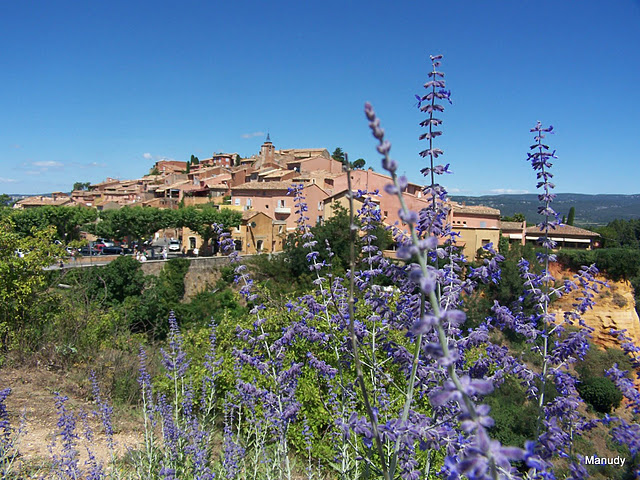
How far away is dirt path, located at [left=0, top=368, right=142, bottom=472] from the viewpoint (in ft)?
18.5

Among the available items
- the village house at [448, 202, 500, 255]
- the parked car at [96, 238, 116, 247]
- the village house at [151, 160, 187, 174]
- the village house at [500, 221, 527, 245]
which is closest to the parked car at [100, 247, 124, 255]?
the parked car at [96, 238, 116, 247]

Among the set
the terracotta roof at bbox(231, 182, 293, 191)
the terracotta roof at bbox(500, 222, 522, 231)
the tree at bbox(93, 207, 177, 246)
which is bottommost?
the terracotta roof at bbox(500, 222, 522, 231)

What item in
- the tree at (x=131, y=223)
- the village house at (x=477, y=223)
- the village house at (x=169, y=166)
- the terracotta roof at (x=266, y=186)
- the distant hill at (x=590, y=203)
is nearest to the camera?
the village house at (x=477, y=223)

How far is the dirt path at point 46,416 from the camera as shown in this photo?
5.65 metres

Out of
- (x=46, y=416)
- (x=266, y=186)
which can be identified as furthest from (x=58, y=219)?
(x=46, y=416)

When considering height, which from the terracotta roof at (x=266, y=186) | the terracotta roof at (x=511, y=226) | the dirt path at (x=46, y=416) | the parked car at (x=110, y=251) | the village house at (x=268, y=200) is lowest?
the dirt path at (x=46, y=416)

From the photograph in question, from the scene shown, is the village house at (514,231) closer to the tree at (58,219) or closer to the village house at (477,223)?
the village house at (477,223)

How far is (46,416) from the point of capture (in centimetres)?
671

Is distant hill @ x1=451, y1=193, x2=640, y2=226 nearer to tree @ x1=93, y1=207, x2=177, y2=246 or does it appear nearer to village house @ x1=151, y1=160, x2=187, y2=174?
village house @ x1=151, y1=160, x2=187, y2=174

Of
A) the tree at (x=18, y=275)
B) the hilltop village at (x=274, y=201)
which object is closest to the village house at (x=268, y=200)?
the hilltop village at (x=274, y=201)

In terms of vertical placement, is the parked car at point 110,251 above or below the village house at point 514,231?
below

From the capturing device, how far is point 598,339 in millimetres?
24656

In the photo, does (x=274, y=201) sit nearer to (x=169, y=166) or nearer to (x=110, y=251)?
(x=110, y=251)

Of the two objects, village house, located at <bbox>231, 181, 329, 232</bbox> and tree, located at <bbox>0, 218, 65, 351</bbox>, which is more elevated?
village house, located at <bbox>231, 181, 329, 232</bbox>
